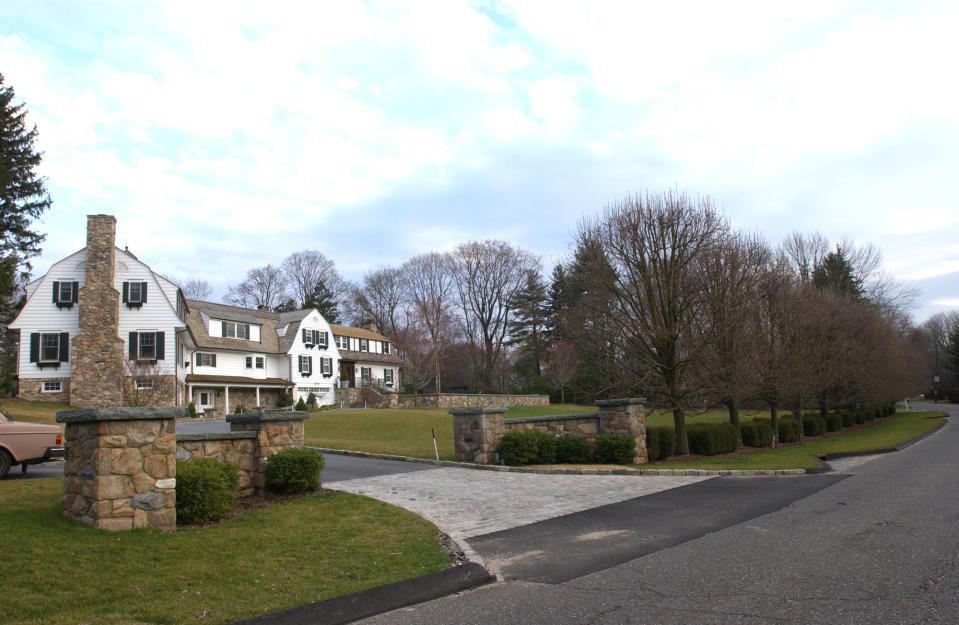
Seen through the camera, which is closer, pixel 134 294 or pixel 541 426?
pixel 541 426

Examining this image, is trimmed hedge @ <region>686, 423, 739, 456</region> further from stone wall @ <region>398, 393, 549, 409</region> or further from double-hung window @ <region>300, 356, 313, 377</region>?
double-hung window @ <region>300, 356, 313, 377</region>

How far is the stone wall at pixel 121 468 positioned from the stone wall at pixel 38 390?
32199mm

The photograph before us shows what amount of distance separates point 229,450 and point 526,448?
28.2 feet

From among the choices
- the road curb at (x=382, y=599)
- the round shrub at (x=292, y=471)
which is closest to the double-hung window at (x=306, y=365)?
the round shrub at (x=292, y=471)

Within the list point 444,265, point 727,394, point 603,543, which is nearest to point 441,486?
point 603,543

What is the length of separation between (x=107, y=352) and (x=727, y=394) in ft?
104

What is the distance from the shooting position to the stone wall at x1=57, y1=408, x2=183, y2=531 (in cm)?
690

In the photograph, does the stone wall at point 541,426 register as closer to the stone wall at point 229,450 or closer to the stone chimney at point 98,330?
the stone wall at point 229,450

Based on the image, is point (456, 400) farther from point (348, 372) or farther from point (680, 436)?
point (680, 436)

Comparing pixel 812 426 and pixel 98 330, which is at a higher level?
pixel 98 330

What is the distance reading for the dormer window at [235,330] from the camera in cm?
4528

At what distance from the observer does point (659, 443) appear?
1902cm

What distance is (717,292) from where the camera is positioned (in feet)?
68.7

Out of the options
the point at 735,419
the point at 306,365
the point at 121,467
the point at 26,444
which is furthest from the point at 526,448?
the point at 306,365
